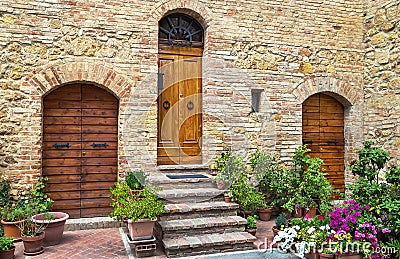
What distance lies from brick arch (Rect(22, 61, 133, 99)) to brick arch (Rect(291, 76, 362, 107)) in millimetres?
3585

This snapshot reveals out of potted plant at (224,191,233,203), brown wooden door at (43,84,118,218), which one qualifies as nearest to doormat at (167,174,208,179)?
potted plant at (224,191,233,203)

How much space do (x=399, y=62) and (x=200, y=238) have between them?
5405 mm

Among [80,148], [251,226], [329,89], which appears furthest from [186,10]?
[251,226]

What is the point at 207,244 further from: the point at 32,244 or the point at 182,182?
the point at 32,244

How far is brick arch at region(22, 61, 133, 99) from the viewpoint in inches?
237

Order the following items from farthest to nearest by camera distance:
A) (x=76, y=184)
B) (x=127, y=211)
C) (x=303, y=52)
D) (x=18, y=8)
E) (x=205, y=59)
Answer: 1. (x=303, y=52)
2. (x=205, y=59)
3. (x=76, y=184)
4. (x=18, y=8)
5. (x=127, y=211)

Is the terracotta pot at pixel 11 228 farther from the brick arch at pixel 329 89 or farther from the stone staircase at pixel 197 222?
the brick arch at pixel 329 89

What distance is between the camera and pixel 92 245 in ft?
17.4

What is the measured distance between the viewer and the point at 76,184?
6398 millimetres

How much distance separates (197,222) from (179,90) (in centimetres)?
281

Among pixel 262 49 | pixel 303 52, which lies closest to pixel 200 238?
pixel 262 49

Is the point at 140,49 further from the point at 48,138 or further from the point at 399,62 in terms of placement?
the point at 399,62

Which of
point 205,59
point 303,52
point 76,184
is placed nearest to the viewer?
point 76,184

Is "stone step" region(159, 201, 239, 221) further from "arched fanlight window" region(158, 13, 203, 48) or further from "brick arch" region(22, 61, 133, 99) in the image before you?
"arched fanlight window" region(158, 13, 203, 48)
